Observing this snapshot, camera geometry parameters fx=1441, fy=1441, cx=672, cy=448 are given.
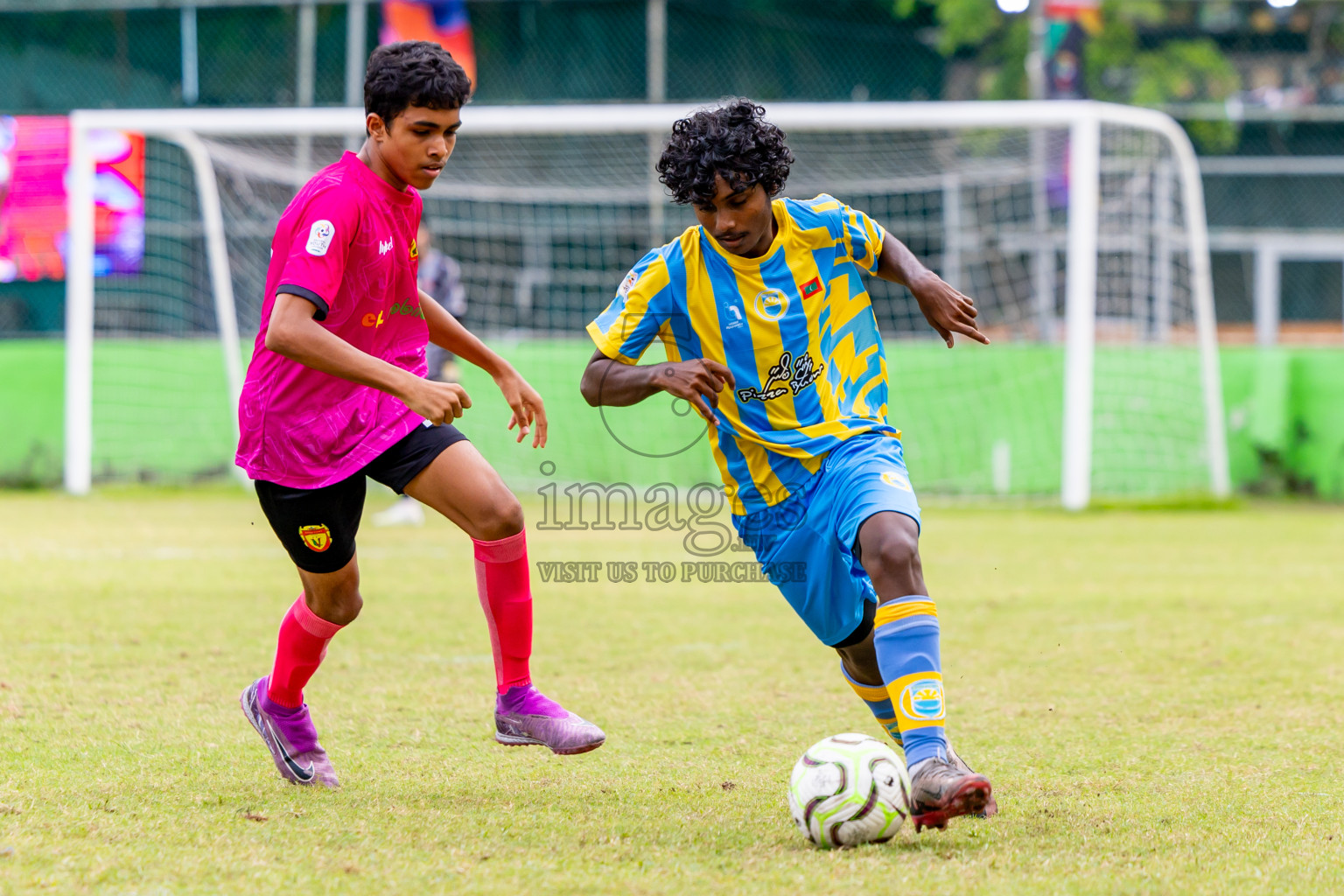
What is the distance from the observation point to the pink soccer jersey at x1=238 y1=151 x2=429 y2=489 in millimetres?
3404

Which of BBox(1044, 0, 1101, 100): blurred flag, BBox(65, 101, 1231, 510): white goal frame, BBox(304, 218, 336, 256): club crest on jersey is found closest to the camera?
BBox(304, 218, 336, 256): club crest on jersey

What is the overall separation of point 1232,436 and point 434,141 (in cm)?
Result: 1034

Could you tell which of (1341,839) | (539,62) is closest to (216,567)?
(1341,839)

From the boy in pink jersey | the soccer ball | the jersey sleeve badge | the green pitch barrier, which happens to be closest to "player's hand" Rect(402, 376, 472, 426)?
the boy in pink jersey

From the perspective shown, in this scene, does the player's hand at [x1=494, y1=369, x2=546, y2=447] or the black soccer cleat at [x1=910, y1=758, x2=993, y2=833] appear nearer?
the black soccer cleat at [x1=910, y1=758, x2=993, y2=833]

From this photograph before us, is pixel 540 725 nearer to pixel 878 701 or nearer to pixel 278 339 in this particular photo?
pixel 878 701

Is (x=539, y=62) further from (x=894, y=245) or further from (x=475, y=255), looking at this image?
(x=894, y=245)

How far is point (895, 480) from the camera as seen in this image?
3.38 metres

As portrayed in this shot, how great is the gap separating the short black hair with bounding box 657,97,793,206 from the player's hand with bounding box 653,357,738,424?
0.41 metres

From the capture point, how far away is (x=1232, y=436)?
1228 cm

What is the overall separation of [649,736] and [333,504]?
1.19m

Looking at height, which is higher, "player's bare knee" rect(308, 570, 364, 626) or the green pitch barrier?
the green pitch barrier

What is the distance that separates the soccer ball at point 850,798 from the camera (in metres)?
2.96

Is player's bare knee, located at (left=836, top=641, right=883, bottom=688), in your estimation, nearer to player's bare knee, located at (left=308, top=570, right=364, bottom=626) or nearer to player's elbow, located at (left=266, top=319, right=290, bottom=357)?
player's bare knee, located at (left=308, top=570, right=364, bottom=626)
